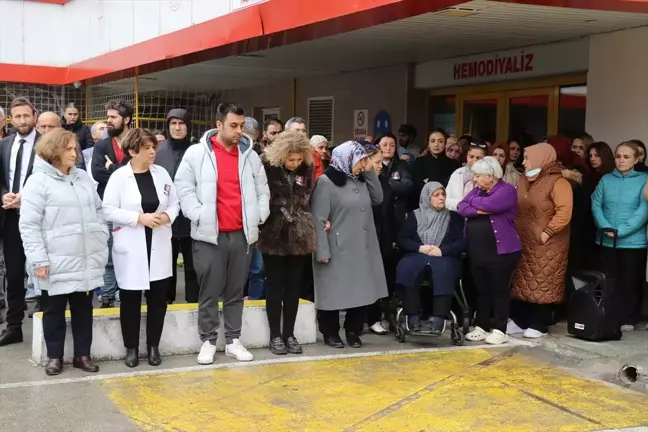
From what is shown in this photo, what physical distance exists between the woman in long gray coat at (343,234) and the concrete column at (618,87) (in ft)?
10.6

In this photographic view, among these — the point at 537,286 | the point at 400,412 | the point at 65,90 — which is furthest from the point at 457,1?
the point at 65,90

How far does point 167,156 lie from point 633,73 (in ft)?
15.5

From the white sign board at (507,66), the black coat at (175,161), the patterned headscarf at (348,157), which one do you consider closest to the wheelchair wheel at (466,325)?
the patterned headscarf at (348,157)

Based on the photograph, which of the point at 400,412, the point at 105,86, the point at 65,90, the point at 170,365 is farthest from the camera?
the point at 65,90

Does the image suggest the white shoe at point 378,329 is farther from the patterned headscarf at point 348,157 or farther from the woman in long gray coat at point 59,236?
the woman in long gray coat at point 59,236

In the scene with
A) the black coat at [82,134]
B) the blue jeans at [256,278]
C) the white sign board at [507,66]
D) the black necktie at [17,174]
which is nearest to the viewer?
the black necktie at [17,174]

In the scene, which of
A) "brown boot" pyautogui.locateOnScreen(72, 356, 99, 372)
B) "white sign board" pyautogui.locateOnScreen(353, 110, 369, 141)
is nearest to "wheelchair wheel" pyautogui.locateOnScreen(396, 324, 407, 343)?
"brown boot" pyautogui.locateOnScreen(72, 356, 99, 372)

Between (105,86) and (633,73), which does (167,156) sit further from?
(105,86)

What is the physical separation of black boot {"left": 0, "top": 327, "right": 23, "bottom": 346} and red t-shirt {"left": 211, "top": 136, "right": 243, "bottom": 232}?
2.04m

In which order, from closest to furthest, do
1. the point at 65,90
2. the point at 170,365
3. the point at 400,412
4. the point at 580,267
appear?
the point at 400,412 → the point at 170,365 → the point at 580,267 → the point at 65,90

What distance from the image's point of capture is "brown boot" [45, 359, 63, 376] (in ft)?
19.0

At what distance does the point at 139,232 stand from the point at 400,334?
2501 millimetres

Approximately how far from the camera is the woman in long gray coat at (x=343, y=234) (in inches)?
261

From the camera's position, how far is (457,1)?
645 centimetres
